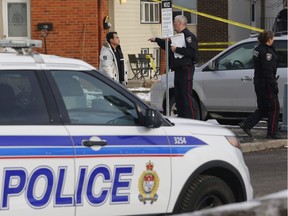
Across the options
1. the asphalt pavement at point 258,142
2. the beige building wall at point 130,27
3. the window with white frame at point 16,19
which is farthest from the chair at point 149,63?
the asphalt pavement at point 258,142

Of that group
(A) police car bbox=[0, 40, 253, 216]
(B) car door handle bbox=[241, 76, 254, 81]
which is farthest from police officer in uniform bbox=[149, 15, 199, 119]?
(A) police car bbox=[0, 40, 253, 216]

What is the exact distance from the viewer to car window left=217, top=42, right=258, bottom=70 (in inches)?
479

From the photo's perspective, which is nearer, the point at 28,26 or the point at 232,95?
the point at 232,95

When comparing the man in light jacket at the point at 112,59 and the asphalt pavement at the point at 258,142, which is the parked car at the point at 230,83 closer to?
the asphalt pavement at the point at 258,142

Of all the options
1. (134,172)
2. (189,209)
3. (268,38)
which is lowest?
(189,209)

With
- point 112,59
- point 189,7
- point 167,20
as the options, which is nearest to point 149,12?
point 189,7

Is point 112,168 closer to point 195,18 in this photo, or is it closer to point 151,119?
point 151,119

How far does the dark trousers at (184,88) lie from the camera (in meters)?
10.4

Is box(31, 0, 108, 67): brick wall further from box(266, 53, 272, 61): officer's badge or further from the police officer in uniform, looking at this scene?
box(266, 53, 272, 61): officer's badge

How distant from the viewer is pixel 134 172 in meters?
5.25

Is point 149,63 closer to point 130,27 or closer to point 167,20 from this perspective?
point 130,27

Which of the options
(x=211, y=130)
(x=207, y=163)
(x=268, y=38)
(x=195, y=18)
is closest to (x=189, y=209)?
(x=207, y=163)

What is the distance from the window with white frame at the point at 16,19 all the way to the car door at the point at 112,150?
11.1 metres

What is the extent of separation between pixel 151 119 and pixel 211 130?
0.74 meters
